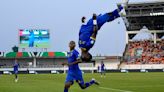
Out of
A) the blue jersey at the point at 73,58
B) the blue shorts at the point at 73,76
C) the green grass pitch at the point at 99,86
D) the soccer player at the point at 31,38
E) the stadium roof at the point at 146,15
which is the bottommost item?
the green grass pitch at the point at 99,86

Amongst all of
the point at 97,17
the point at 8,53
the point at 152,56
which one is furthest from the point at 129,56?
the point at 97,17

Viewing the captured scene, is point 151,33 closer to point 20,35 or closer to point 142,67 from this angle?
point 142,67

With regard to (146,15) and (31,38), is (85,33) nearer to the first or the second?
(31,38)

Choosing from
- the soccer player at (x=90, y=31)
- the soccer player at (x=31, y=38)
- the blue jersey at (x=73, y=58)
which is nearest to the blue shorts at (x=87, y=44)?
the soccer player at (x=90, y=31)

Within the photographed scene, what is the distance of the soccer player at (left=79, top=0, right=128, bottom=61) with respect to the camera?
16.5m

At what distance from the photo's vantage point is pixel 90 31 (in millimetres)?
16641

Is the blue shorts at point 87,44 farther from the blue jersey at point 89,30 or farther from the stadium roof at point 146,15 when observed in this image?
the stadium roof at point 146,15

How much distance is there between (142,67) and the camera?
95062 millimetres

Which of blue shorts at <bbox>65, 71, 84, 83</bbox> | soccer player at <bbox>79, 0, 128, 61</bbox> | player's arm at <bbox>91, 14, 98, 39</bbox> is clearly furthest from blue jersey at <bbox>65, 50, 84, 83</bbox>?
player's arm at <bbox>91, 14, 98, 39</bbox>

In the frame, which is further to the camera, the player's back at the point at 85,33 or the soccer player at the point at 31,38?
the soccer player at the point at 31,38

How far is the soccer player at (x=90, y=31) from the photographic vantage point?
16.5 m

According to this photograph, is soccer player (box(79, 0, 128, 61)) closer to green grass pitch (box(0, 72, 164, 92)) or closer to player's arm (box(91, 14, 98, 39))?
player's arm (box(91, 14, 98, 39))

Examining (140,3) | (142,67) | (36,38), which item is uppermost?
(140,3)

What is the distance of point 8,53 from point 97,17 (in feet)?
325
